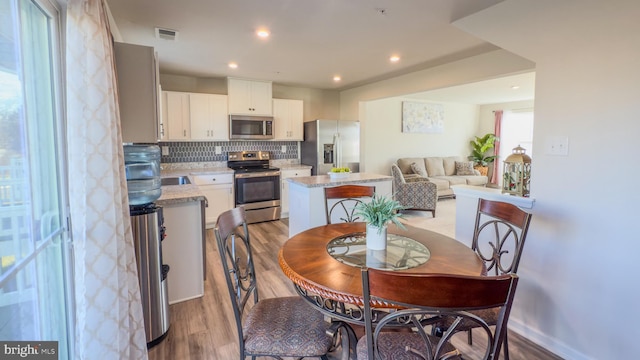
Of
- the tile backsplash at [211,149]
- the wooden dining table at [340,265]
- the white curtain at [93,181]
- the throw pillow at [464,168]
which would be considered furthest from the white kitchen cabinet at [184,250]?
the throw pillow at [464,168]

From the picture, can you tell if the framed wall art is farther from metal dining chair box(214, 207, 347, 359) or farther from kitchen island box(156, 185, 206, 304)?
metal dining chair box(214, 207, 347, 359)

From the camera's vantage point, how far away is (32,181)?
1384mm

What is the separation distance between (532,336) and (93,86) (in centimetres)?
297

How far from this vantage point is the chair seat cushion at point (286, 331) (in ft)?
4.47

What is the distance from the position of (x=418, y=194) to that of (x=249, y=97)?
11.1ft

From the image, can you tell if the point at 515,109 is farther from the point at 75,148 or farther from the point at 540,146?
the point at 75,148

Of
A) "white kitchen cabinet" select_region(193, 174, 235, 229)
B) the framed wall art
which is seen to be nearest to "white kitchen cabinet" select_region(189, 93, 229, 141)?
"white kitchen cabinet" select_region(193, 174, 235, 229)

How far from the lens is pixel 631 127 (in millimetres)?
1681

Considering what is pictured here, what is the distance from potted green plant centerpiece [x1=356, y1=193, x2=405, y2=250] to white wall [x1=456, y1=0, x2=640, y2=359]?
1.20m

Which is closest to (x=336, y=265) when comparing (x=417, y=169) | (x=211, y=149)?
(x=211, y=149)

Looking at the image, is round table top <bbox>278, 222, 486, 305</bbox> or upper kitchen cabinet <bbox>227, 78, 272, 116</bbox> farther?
upper kitchen cabinet <bbox>227, 78, 272, 116</bbox>

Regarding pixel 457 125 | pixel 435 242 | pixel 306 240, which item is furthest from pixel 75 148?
pixel 457 125

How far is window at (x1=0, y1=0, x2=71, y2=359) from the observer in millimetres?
1163

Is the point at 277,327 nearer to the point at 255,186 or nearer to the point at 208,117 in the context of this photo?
the point at 255,186
